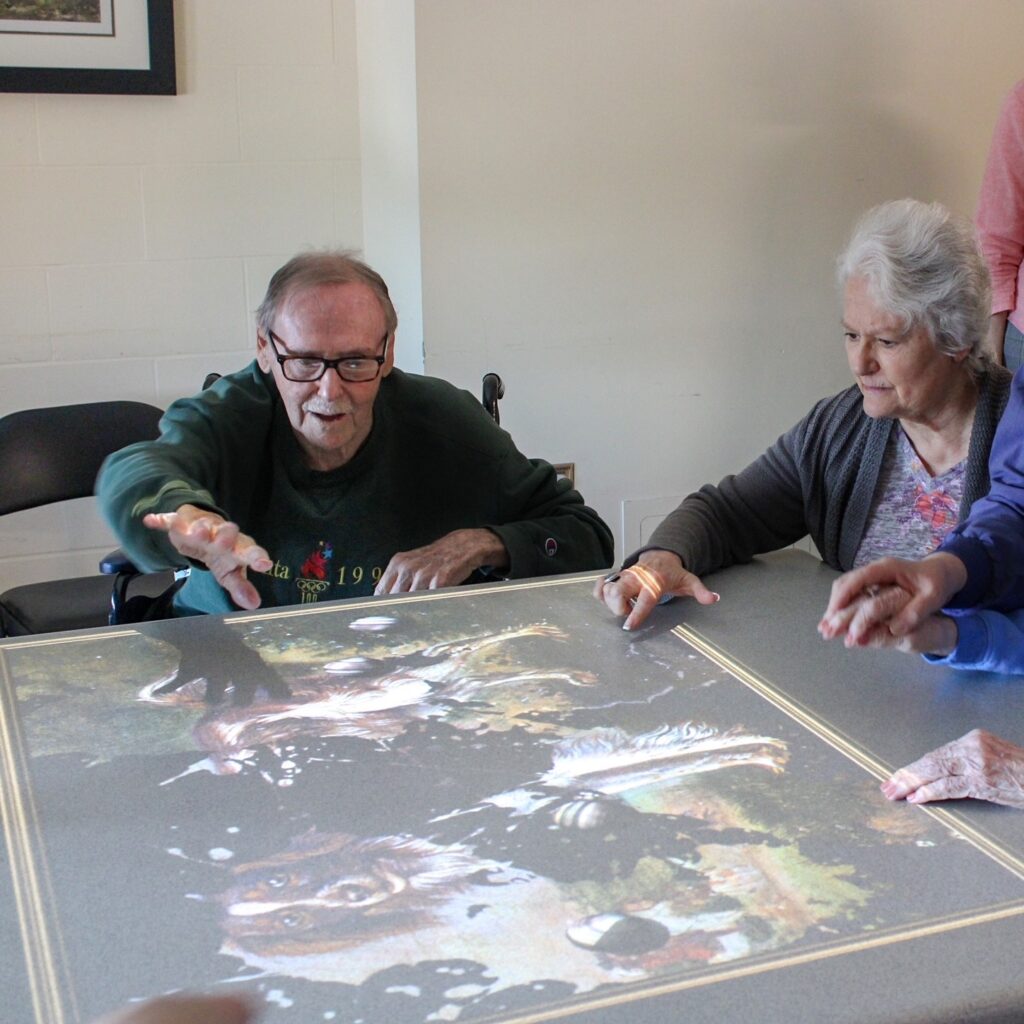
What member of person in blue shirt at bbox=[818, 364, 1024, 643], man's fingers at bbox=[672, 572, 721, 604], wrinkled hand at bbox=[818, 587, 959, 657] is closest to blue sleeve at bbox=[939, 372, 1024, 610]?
person in blue shirt at bbox=[818, 364, 1024, 643]

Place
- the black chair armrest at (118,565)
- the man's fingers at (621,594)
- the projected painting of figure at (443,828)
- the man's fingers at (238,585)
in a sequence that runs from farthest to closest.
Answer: the black chair armrest at (118,565) < the man's fingers at (621,594) < the man's fingers at (238,585) < the projected painting of figure at (443,828)

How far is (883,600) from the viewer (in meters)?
1.43

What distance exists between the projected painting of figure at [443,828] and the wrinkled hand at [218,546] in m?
0.08

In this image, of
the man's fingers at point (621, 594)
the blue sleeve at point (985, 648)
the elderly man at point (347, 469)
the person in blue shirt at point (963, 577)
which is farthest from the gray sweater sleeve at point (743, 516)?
the blue sleeve at point (985, 648)

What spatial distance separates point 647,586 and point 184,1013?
3.51ft

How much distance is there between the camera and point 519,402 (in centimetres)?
316

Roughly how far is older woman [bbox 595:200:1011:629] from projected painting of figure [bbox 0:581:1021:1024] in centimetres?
48

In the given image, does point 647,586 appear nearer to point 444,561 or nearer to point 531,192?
point 444,561

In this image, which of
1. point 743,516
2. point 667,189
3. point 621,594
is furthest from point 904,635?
point 667,189

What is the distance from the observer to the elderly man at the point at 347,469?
188cm

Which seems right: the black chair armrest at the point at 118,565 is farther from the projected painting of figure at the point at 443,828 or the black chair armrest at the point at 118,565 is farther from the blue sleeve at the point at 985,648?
the blue sleeve at the point at 985,648

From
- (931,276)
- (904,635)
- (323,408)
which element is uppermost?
(931,276)

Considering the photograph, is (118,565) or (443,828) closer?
(443,828)

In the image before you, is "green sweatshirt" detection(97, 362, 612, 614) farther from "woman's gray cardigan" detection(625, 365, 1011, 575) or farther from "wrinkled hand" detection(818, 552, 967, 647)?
"wrinkled hand" detection(818, 552, 967, 647)
